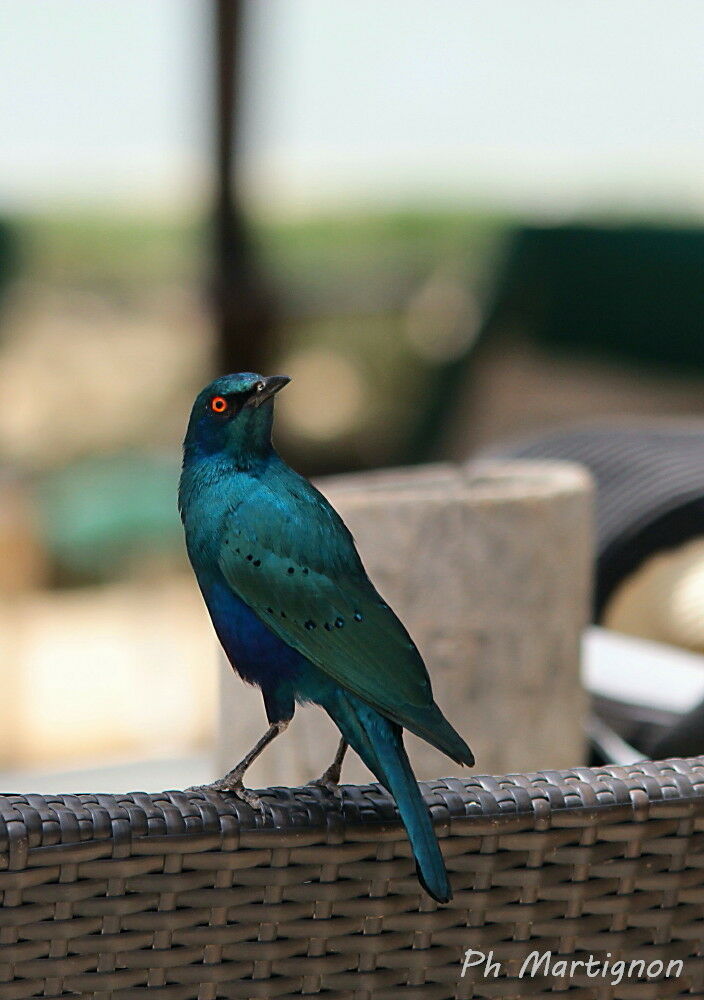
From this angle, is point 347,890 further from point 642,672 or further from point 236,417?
point 642,672

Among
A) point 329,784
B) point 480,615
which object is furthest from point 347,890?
point 480,615

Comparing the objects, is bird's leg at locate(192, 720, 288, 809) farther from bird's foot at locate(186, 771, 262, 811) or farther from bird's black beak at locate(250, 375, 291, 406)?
bird's black beak at locate(250, 375, 291, 406)

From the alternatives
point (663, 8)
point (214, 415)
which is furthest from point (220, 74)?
point (214, 415)

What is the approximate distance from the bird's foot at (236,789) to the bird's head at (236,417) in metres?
0.17

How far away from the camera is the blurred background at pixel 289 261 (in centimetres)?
413

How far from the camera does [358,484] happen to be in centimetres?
121

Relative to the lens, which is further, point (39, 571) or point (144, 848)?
point (39, 571)

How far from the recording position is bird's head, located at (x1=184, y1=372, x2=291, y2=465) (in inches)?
28.1

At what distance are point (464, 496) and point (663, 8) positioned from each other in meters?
5.07

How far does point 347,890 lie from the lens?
0.67 metres

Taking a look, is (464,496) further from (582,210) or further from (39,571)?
(582,210)

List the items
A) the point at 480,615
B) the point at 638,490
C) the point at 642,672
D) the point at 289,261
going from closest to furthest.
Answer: the point at 480,615 < the point at 642,672 < the point at 638,490 < the point at 289,261

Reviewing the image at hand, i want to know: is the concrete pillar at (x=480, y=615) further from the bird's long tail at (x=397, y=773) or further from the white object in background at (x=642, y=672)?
the bird's long tail at (x=397, y=773)

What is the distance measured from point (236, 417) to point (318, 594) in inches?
4.4
